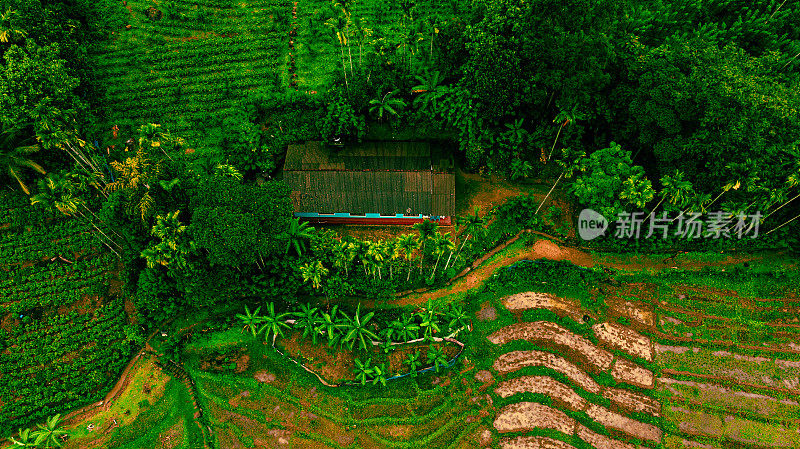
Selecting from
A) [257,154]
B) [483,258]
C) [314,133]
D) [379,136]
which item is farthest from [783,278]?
[257,154]

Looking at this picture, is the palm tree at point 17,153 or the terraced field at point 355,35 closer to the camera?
the palm tree at point 17,153

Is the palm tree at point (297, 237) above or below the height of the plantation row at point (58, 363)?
above

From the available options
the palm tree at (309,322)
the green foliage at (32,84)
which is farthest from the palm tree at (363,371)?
the green foliage at (32,84)

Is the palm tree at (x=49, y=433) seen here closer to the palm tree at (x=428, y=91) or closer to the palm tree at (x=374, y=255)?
the palm tree at (x=374, y=255)

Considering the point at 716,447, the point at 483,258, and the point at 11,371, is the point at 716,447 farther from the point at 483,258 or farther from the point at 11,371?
the point at 11,371

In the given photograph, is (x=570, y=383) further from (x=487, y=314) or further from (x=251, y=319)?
(x=251, y=319)

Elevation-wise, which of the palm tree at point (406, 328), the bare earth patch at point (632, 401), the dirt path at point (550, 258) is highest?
the dirt path at point (550, 258)

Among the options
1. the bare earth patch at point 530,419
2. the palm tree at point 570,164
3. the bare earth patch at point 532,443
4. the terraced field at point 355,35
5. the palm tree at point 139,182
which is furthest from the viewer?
the terraced field at point 355,35
